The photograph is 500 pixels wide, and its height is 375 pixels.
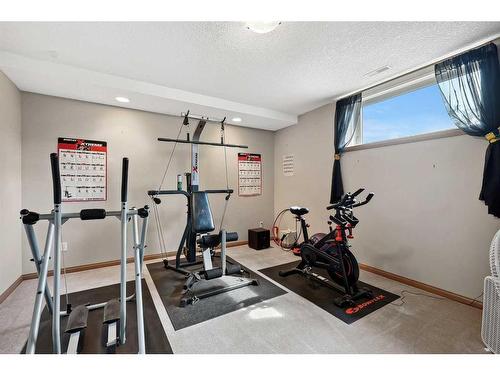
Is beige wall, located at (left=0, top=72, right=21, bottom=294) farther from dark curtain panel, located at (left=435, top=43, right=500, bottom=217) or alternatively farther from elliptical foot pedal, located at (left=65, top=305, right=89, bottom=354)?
dark curtain panel, located at (left=435, top=43, right=500, bottom=217)

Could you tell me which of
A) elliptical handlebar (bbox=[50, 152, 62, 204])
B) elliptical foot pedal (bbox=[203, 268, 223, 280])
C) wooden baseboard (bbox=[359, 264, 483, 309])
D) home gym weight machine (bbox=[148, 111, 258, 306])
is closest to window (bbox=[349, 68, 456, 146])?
wooden baseboard (bbox=[359, 264, 483, 309])

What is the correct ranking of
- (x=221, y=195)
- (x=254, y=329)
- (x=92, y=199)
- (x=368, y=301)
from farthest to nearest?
(x=221, y=195) < (x=92, y=199) < (x=368, y=301) < (x=254, y=329)

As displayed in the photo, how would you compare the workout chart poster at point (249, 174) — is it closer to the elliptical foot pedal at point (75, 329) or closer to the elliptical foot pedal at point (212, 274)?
the elliptical foot pedal at point (212, 274)

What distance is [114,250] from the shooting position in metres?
3.16

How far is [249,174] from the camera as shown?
4.33m

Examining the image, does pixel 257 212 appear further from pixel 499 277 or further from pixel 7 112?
pixel 7 112

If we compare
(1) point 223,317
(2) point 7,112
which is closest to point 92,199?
(2) point 7,112

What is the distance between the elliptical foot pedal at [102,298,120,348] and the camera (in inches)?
61.3

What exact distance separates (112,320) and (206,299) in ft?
2.84

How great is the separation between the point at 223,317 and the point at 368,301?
1.46m

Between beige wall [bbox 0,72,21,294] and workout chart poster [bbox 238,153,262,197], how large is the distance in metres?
3.02

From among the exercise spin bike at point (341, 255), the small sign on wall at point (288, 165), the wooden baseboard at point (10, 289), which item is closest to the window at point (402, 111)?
the exercise spin bike at point (341, 255)

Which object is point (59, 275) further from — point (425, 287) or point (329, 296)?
point (425, 287)

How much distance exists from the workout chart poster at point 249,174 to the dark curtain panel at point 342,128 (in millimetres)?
1580
